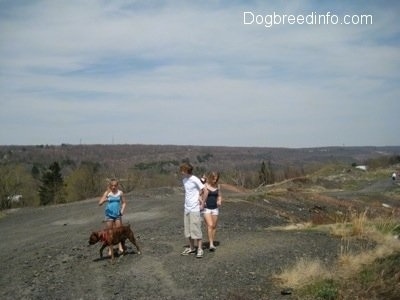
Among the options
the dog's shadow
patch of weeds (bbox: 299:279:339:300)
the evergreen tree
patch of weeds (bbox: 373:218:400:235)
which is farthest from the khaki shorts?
the evergreen tree

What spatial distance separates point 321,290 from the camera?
7.91 m

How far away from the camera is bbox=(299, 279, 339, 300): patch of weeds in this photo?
7764 millimetres

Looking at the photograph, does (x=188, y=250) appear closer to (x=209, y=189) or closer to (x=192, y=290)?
(x=209, y=189)

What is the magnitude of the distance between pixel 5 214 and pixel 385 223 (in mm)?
20062

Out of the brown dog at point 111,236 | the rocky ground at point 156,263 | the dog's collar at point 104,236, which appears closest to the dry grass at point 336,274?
the rocky ground at point 156,263

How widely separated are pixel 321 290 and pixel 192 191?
389 cm

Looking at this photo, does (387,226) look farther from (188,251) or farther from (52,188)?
(52,188)

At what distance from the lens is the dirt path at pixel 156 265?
892 centimetres

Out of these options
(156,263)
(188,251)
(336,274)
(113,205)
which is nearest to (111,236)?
(113,205)

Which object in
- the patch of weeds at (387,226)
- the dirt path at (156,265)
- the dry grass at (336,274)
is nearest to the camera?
the dry grass at (336,274)

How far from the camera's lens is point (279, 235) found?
540 inches

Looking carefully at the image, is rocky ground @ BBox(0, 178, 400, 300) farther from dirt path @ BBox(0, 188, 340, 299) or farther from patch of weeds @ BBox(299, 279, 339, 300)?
patch of weeds @ BBox(299, 279, 339, 300)

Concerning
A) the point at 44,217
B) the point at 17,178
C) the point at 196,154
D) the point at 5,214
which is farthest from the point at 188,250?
the point at 196,154

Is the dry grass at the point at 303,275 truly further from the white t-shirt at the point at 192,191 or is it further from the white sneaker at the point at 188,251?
the white sneaker at the point at 188,251
